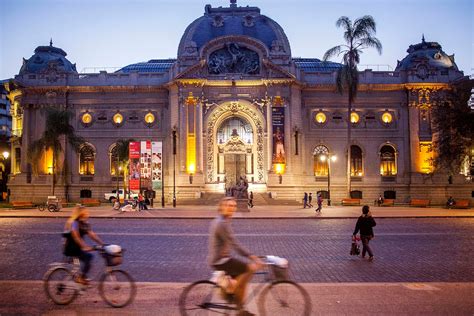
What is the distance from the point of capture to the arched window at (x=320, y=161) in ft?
176

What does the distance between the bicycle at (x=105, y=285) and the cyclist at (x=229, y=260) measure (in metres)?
2.14

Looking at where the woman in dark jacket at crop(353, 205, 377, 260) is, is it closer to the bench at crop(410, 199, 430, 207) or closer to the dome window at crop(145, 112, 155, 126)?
the bench at crop(410, 199, 430, 207)

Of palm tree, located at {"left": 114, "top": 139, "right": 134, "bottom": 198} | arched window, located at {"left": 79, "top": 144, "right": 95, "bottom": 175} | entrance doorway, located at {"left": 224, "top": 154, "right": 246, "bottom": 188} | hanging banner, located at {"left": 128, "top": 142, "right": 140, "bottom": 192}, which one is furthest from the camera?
arched window, located at {"left": 79, "top": 144, "right": 95, "bottom": 175}

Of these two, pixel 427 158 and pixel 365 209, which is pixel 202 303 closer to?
pixel 365 209

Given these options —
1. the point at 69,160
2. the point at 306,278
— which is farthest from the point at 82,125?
the point at 306,278

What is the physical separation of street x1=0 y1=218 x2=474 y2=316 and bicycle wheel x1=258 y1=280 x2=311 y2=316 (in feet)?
1.48

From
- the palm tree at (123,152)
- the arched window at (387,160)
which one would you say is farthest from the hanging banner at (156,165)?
the arched window at (387,160)

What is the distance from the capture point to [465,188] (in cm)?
5141

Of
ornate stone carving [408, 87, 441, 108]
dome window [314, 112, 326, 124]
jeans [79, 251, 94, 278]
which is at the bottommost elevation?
jeans [79, 251, 94, 278]

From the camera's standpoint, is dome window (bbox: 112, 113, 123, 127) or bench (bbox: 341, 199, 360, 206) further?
dome window (bbox: 112, 113, 123, 127)

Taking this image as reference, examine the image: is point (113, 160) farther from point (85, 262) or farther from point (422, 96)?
point (85, 262)

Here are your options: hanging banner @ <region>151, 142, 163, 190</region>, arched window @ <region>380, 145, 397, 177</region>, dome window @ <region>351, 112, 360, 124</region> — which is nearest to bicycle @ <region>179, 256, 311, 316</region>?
hanging banner @ <region>151, 142, 163, 190</region>

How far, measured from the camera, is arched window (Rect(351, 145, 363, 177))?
177 ft

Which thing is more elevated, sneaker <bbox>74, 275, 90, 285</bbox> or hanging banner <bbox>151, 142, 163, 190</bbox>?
hanging banner <bbox>151, 142, 163, 190</bbox>
